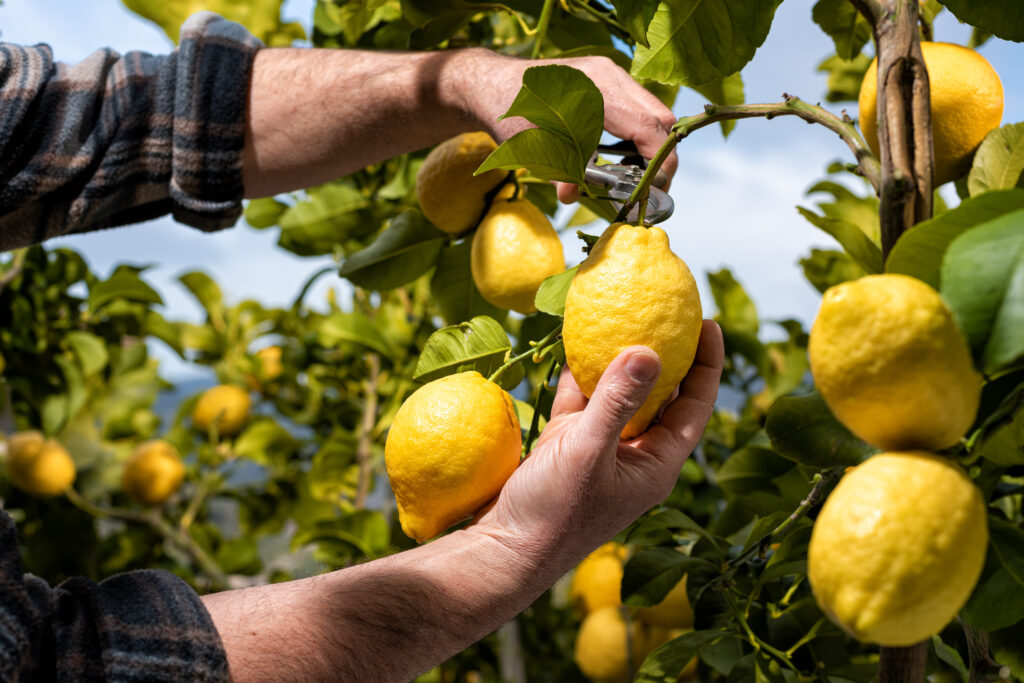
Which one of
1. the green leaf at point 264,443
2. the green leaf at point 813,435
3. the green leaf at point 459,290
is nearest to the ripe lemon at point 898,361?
the green leaf at point 813,435

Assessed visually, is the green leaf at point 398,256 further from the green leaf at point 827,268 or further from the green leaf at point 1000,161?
the green leaf at point 1000,161

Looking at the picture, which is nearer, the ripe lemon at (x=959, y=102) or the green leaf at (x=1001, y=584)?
the green leaf at (x=1001, y=584)

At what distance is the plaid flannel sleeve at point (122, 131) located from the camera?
3.59 ft

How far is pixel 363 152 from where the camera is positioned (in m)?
1.11

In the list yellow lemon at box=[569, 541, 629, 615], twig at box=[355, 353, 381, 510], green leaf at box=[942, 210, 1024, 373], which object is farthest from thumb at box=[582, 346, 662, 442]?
twig at box=[355, 353, 381, 510]

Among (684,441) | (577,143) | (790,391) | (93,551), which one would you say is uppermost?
(577,143)

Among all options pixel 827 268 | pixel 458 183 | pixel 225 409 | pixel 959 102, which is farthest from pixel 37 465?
pixel 959 102

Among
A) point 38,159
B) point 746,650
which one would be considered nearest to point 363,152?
point 38,159

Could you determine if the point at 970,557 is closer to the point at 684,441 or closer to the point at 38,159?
the point at 684,441

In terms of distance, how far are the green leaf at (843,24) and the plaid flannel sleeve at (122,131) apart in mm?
758

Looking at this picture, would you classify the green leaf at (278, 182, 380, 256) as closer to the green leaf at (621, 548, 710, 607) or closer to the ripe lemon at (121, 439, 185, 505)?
the green leaf at (621, 548, 710, 607)

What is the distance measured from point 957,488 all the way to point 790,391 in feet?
4.55

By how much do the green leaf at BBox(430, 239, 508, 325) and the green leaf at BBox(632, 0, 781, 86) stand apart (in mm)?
416

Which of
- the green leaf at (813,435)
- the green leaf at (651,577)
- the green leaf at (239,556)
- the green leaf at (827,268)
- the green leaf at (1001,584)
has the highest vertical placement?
the green leaf at (813,435)
